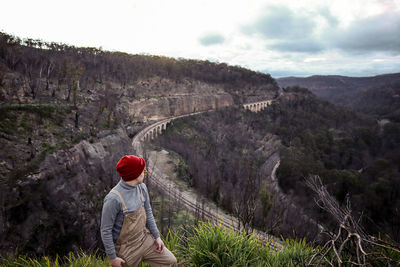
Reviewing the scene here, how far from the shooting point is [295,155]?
4462 cm

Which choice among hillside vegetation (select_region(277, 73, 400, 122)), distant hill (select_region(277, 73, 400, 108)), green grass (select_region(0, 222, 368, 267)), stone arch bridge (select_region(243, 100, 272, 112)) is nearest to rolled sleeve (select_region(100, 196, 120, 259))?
green grass (select_region(0, 222, 368, 267))

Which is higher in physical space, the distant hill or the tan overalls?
the distant hill

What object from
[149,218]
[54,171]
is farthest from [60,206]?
[149,218]

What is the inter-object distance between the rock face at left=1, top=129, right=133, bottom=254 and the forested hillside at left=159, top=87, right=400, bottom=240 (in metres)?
9.83

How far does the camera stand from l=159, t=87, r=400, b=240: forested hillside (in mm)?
23906

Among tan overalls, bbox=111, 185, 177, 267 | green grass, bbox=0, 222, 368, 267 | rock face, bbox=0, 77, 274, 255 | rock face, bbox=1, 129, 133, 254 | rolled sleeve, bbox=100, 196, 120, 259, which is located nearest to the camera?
rolled sleeve, bbox=100, 196, 120, 259

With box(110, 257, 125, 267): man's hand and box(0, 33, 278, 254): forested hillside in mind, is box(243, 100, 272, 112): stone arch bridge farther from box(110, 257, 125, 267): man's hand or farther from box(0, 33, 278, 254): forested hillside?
box(110, 257, 125, 267): man's hand

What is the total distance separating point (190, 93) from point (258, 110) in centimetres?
2762

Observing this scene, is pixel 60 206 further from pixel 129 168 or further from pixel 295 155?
pixel 295 155

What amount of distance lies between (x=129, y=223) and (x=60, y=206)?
1463 cm

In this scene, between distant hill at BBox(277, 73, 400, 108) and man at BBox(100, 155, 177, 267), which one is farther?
distant hill at BBox(277, 73, 400, 108)

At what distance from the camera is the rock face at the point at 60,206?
1218 centimetres

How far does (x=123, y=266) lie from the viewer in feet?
10.1

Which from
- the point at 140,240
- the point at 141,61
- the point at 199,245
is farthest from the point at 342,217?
the point at 141,61
